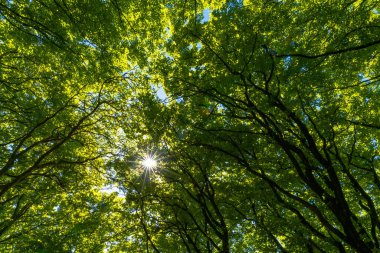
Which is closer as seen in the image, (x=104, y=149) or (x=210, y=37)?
(x=210, y=37)

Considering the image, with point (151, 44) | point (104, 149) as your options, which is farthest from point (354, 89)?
point (104, 149)

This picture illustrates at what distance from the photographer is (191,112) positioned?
10.1m

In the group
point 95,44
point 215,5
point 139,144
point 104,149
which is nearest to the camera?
point 95,44

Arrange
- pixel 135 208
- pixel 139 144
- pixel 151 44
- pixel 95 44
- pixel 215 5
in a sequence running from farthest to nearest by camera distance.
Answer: pixel 135 208 < pixel 139 144 < pixel 151 44 < pixel 215 5 < pixel 95 44

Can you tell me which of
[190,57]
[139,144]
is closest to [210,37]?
[190,57]

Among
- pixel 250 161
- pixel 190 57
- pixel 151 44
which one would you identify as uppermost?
pixel 151 44

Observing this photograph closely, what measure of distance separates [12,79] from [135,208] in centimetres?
876

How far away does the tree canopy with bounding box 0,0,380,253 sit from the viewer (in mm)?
6957

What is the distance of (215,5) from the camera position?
8273 mm

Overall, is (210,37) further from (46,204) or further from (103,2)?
(46,204)

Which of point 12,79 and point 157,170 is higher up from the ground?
point 12,79

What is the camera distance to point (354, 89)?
9867 mm

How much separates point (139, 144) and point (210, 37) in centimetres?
599

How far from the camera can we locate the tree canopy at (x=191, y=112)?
6.96 m
